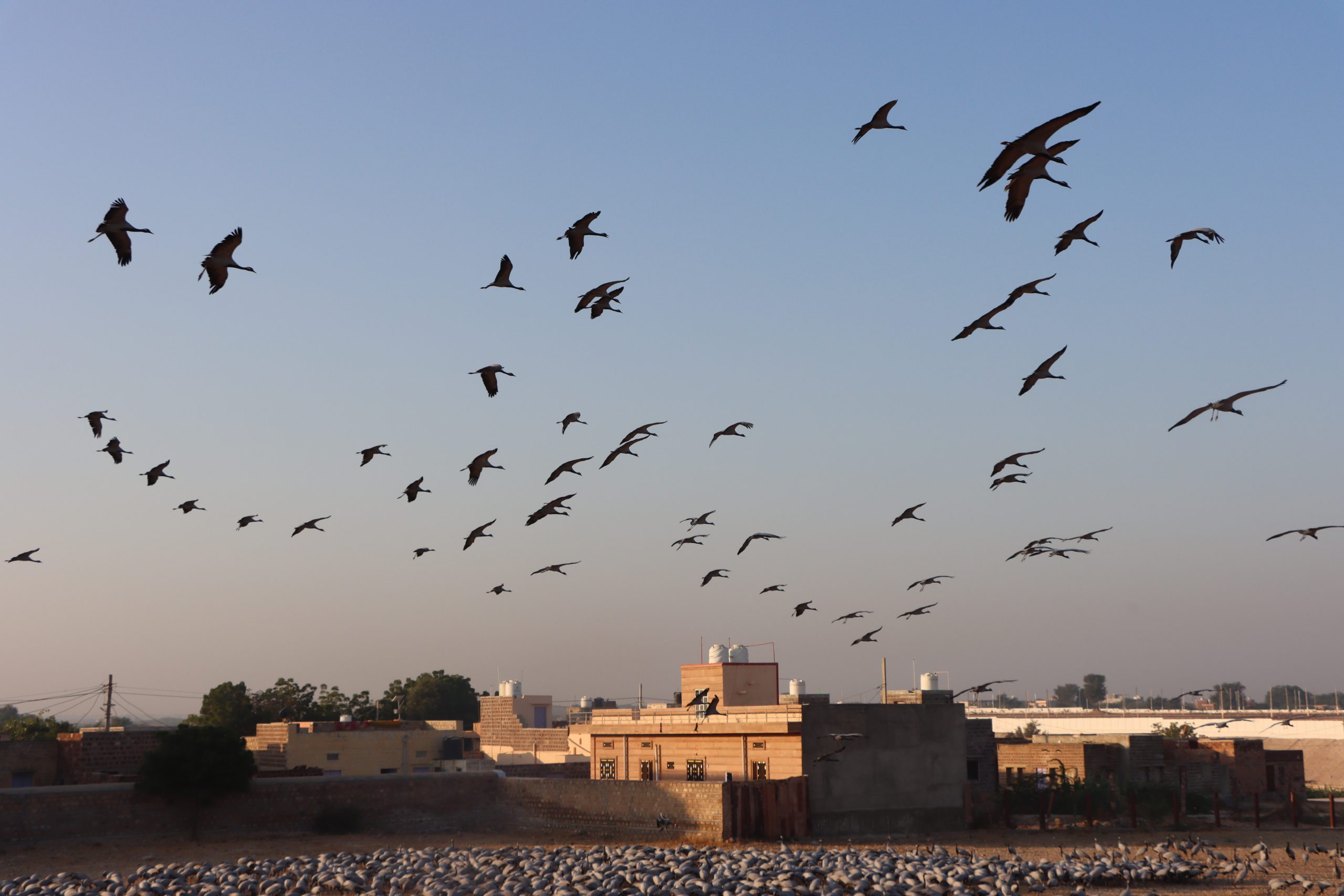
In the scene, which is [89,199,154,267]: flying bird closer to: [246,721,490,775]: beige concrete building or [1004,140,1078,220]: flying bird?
[1004,140,1078,220]: flying bird

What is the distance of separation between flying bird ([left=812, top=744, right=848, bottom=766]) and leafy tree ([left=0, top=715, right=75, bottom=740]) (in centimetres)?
4079

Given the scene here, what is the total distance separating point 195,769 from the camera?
33781mm

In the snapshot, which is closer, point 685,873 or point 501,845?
point 685,873

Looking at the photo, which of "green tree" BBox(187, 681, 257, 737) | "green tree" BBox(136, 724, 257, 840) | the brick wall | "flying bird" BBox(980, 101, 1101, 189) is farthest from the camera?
"green tree" BBox(187, 681, 257, 737)

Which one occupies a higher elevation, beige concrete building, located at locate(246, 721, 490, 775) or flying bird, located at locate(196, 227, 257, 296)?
flying bird, located at locate(196, 227, 257, 296)

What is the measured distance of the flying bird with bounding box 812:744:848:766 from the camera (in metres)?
33.9

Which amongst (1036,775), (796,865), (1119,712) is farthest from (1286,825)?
(1119,712)

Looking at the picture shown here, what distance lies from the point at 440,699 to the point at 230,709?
96.2ft

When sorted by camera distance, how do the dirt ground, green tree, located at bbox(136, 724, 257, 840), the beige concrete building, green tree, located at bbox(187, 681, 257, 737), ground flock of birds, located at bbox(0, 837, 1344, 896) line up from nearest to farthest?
ground flock of birds, located at bbox(0, 837, 1344, 896), the dirt ground, green tree, located at bbox(136, 724, 257, 840), the beige concrete building, green tree, located at bbox(187, 681, 257, 737)

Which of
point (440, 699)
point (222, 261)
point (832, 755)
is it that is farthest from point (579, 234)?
point (440, 699)

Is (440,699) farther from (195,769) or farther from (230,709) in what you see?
(195,769)

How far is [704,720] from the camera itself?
1462 inches

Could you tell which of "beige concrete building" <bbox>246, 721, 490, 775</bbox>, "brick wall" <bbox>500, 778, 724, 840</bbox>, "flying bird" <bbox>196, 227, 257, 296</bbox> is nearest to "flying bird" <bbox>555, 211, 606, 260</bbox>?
"flying bird" <bbox>196, 227, 257, 296</bbox>

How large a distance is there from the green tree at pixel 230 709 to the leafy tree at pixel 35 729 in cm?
758
